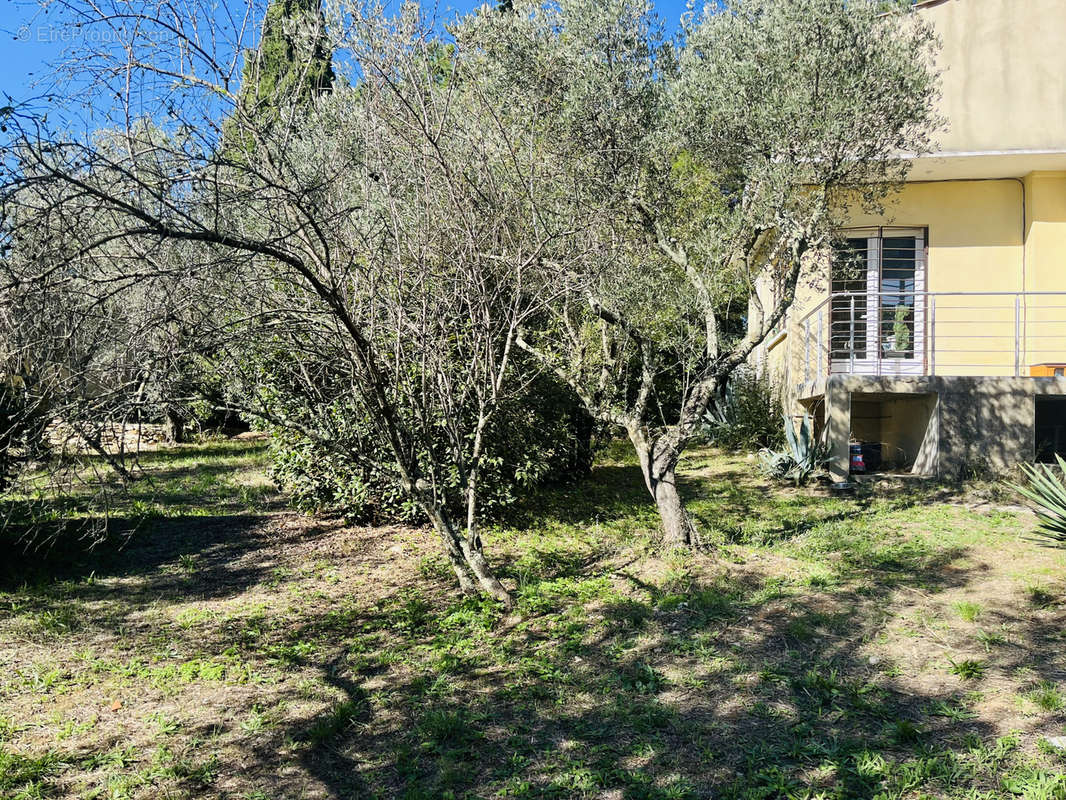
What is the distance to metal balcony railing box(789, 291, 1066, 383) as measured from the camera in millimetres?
12711

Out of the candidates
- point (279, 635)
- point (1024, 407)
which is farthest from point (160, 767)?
point (1024, 407)

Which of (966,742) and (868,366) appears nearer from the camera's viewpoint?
(966,742)

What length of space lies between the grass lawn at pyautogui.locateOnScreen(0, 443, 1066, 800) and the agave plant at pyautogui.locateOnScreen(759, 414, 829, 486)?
2412mm

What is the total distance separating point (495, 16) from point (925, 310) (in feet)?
26.8

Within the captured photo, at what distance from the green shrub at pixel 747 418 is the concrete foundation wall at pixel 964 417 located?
2556 millimetres

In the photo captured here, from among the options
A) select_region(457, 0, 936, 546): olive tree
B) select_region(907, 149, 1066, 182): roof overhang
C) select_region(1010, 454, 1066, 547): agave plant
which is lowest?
select_region(1010, 454, 1066, 547): agave plant

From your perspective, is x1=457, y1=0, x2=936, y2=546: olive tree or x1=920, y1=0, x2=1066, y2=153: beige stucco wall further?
x1=920, y1=0, x2=1066, y2=153: beige stucco wall

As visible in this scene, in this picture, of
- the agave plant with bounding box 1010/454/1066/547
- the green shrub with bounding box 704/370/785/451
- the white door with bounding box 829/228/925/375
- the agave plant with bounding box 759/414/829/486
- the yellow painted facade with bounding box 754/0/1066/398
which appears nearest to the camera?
the agave plant with bounding box 1010/454/1066/547

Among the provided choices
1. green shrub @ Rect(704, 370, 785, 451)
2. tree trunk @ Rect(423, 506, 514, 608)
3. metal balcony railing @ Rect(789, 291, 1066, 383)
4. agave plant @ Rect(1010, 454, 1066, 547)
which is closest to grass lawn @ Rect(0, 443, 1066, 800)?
tree trunk @ Rect(423, 506, 514, 608)

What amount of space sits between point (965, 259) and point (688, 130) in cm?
712

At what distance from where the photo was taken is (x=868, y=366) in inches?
511

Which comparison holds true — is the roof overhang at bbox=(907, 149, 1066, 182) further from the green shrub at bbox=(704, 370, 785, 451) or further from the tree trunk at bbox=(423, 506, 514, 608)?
the tree trunk at bbox=(423, 506, 514, 608)

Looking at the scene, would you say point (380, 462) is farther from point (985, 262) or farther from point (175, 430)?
point (175, 430)

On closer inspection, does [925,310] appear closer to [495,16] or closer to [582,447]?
[582,447]
